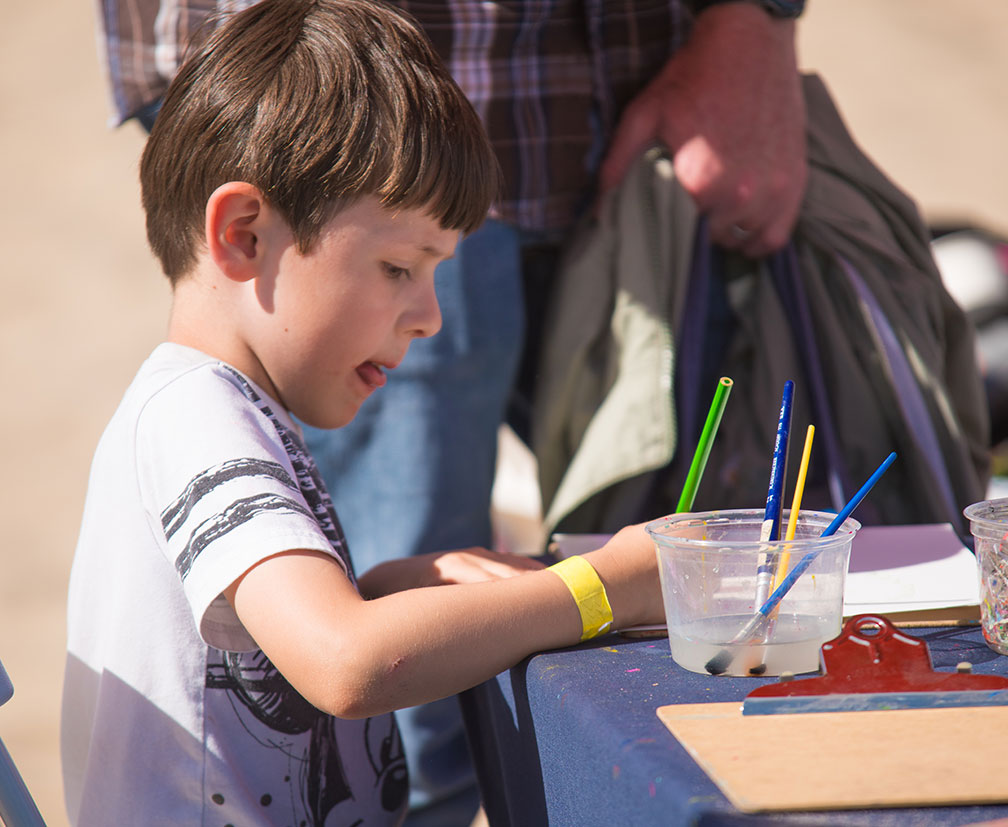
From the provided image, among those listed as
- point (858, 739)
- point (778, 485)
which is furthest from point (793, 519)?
point (858, 739)

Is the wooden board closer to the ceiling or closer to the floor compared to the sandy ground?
closer to the ceiling

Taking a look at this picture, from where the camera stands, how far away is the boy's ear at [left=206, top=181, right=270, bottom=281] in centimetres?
105

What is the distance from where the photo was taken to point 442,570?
3.67 ft

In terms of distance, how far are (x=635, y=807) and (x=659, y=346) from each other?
3.41 feet

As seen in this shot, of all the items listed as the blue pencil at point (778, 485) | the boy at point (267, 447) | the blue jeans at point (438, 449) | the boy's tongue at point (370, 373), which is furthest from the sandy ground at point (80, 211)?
the blue pencil at point (778, 485)

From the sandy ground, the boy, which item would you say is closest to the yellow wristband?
the boy

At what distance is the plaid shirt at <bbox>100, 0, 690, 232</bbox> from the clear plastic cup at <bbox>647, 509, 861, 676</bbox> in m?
0.91

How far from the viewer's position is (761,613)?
0.84 meters

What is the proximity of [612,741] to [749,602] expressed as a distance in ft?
0.67

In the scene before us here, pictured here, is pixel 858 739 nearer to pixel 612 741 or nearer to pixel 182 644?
pixel 612 741

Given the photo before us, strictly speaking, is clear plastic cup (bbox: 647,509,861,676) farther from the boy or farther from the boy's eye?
the boy's eye

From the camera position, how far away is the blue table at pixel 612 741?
618mm

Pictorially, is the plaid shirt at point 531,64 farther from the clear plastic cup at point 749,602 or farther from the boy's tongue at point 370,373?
the clear plastic cup at point 749,602

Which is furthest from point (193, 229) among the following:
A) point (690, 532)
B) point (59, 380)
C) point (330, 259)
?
point (59, 380)
